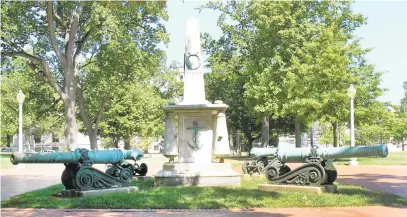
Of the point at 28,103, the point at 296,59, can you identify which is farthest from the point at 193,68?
the point at 28,103

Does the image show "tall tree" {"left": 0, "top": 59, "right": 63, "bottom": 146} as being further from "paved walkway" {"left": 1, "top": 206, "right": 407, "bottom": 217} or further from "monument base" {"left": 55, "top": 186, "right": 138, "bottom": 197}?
"paved walkway" {"left": 1, "top": 206, "right": 407, "bottom": 217}

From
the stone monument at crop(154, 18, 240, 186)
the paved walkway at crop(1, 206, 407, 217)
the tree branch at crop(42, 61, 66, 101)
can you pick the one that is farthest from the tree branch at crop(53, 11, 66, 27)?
the paved walkway at crop(1, 206, 407, 217)

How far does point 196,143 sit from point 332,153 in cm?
454

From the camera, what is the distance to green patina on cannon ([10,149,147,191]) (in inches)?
423

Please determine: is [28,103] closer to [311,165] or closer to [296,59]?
[296,59]

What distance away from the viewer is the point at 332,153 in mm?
11508

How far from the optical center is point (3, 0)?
26.0m

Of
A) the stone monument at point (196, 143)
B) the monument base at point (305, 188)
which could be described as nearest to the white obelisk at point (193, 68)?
the stone monument at point (196, 143)

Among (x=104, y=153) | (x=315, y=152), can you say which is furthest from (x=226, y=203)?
(x=104, y=153)

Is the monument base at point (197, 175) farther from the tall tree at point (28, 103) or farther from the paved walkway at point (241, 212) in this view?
the tall tree at point (28, 103)

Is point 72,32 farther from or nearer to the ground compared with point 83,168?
farther from the ground

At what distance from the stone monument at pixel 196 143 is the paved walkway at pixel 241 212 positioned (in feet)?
15.5

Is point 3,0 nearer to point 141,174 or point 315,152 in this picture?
point 141,174

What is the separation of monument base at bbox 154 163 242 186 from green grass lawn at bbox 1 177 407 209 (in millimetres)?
1851
